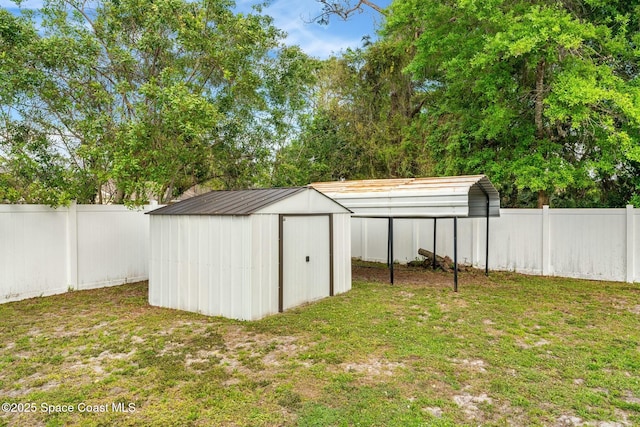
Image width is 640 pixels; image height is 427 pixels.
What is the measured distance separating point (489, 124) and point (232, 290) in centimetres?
711

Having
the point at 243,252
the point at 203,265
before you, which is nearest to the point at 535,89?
the point at 243,252

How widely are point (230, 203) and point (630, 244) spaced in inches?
303

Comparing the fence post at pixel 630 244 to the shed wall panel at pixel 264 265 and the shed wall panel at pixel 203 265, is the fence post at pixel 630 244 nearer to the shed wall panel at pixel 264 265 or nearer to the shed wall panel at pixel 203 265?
the shed wall panel at pixel 264 265

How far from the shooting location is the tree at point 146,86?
6793 mm

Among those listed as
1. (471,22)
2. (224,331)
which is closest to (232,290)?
(224,331)

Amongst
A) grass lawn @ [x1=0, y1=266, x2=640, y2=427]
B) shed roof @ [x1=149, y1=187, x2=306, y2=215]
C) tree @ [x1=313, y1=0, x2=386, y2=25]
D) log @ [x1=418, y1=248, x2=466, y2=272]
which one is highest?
tree @ [x1=313, y1=0, x2=386, y2=25]

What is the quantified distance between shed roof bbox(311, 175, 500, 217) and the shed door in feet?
4.50

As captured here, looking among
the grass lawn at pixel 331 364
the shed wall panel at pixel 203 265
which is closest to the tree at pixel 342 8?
the shed wall panel at pixel 203 265

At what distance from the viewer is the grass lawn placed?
306 cm

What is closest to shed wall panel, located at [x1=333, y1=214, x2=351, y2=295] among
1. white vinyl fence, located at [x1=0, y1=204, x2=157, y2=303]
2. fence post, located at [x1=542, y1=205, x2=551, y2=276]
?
white vinyl fence, located at [x1=0, y1=204, x2=157, y2=303]

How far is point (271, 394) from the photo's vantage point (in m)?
3.37

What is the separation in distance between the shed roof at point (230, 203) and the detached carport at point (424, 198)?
2.02 m

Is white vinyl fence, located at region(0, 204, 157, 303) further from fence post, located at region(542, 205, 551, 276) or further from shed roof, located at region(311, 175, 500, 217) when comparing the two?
fence post, located at region(542, 205, 551, 276)

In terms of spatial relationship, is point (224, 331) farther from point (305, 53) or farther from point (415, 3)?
point (415, 3)
